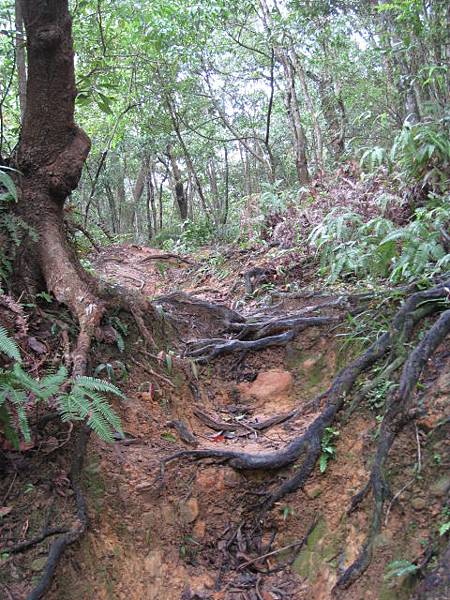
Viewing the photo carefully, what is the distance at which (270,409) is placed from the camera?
5.14m

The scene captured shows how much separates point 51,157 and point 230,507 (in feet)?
11.6

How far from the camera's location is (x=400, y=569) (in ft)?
9.15

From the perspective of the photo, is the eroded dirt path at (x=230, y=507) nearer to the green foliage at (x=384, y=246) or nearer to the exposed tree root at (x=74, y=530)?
the exposed tree root at (x=74, y=530)

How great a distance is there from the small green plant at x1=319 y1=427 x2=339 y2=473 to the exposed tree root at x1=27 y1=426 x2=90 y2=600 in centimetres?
172

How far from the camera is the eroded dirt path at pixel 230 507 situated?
3125mm

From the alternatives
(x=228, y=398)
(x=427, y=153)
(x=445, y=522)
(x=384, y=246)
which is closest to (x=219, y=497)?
(x=228, y=398)

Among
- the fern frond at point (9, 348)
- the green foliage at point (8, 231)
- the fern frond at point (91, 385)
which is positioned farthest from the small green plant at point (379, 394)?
the green foliage at point (8, 231)

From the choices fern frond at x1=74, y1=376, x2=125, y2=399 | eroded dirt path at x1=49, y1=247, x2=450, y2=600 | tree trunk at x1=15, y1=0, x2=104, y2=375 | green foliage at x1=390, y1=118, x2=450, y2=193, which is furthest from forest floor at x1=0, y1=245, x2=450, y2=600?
green foliage at x1=390, y1=118, x2=450, y2=193

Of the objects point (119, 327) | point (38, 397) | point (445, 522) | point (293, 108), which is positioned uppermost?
point (293, 108)

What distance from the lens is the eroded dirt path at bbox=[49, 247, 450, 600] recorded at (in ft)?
10.3

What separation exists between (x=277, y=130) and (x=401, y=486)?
20.1m

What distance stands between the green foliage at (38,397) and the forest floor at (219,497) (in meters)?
0.36

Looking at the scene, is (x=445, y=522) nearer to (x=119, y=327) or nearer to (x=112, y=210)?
(x=119, y=327)

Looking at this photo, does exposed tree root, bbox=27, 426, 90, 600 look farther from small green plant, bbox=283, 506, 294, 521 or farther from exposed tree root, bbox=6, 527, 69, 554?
small green plant, bbox=283, 506, 294, 521
